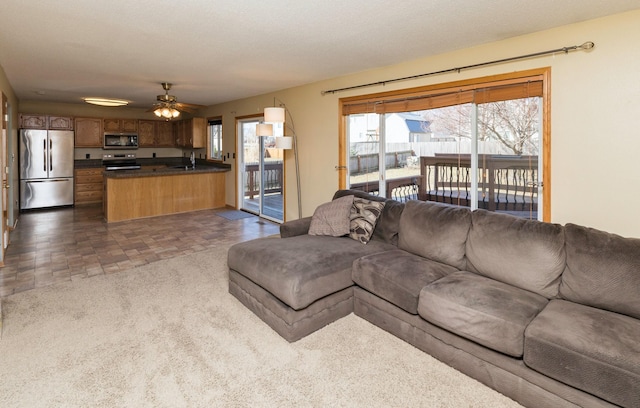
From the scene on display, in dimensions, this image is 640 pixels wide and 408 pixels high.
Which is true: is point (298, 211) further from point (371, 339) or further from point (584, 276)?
point (584, 276)

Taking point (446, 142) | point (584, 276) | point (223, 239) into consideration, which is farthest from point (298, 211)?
point (584, 276)

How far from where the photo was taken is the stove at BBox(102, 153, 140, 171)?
8.91 meters

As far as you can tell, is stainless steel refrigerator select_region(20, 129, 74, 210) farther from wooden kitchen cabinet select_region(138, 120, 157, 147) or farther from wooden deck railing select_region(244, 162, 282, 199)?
wooden deck railing select_region(244, 162, 282, 199)

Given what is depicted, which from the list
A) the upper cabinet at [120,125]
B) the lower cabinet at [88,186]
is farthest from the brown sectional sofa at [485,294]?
the upper cabinet at [120,125]

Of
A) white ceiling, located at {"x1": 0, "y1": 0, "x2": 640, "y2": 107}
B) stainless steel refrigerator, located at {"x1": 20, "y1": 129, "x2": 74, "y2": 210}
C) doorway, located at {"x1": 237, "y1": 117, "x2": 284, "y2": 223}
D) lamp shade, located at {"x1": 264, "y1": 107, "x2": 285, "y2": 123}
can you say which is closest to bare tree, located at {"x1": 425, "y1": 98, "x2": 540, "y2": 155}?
white ceiling, located at {"x1": 0, "y1": 0, "x2": 640, "y2": 107}

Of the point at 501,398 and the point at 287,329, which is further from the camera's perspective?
the point at 287,329

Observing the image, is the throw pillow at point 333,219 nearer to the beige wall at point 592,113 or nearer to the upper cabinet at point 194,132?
the beige wall at point 592,113

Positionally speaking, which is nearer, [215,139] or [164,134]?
[215,139]

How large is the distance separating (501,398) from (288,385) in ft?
4.03

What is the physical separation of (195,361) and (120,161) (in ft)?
27.0

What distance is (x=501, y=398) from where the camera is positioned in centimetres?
204

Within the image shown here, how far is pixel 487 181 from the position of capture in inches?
147

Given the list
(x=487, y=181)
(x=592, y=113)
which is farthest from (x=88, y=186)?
(x=592, y=113)

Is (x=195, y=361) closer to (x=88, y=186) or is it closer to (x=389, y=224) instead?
(x=389, y=224)
